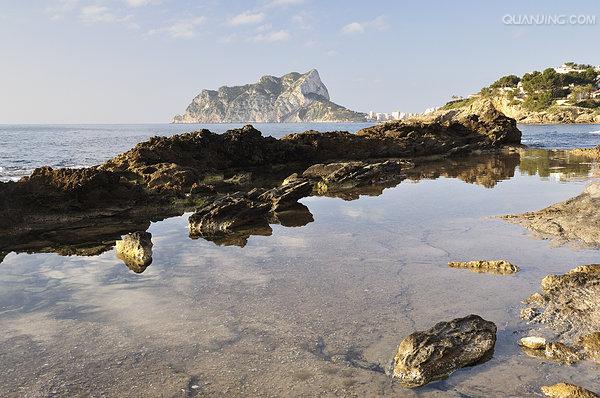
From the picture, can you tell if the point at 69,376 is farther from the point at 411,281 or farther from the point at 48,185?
the point at 48,185

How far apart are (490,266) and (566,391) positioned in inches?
217

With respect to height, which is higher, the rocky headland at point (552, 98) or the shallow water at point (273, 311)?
the rocky headland at point (552, 98)

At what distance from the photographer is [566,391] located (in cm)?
584

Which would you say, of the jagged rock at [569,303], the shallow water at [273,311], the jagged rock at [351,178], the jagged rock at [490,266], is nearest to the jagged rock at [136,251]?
the shallow water at [273,311]

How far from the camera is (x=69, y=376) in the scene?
6816mm

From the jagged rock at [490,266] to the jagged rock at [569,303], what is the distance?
1.17m

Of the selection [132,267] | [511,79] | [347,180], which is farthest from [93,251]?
[511,79]

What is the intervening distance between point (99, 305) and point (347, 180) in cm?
1792

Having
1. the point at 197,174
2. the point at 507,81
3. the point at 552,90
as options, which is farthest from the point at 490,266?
the point at 507,81

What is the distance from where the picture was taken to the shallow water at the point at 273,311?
654 centimetres

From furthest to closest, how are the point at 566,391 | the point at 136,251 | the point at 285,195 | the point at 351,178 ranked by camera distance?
1. the point at 351,178
2. the point at 285,195
3. the point at 136,251
4. the point at 566,391

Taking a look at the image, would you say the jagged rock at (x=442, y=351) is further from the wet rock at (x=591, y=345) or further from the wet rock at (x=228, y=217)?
the wet rock at (x=228, y=217)

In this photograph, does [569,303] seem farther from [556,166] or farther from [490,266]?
[556,166]

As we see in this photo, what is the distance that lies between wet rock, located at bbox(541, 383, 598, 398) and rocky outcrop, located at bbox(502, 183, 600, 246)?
8.15m
